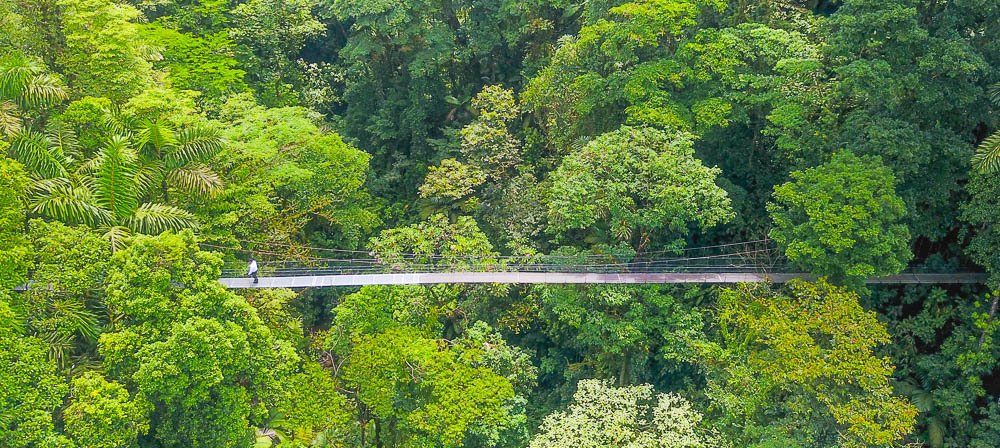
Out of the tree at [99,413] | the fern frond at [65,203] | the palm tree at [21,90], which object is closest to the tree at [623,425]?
the tree at [99,413]

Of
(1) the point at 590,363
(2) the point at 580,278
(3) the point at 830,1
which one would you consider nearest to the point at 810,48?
(3) the point at 830,1

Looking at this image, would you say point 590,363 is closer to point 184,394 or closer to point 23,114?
point 184,394

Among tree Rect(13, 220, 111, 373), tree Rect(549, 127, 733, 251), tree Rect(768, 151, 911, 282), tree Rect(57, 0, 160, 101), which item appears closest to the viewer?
tree Rect(13, 220, 111, 373)

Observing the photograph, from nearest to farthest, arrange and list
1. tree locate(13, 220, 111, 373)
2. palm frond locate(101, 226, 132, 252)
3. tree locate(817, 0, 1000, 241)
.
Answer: tree locate(13, 220, 111, 373)
palm frond locate(101, 226, 132, 252)
tree locate(817, 0, 1000, 241)

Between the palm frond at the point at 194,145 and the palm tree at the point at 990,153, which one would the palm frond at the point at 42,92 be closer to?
the palm frond at the point at 194,145

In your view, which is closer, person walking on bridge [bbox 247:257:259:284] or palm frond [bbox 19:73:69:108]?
palm frond [bbox 19:73:69:108]

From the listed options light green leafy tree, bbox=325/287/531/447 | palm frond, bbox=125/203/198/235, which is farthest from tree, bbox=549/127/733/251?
palm frond, bbox=125/203/198/235

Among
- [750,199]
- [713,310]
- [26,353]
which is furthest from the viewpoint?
[750,199]

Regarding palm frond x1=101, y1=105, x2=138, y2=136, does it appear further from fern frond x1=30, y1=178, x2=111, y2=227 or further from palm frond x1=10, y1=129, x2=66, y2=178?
fern frond x1=30, y1=178, x2=111, y2=227
